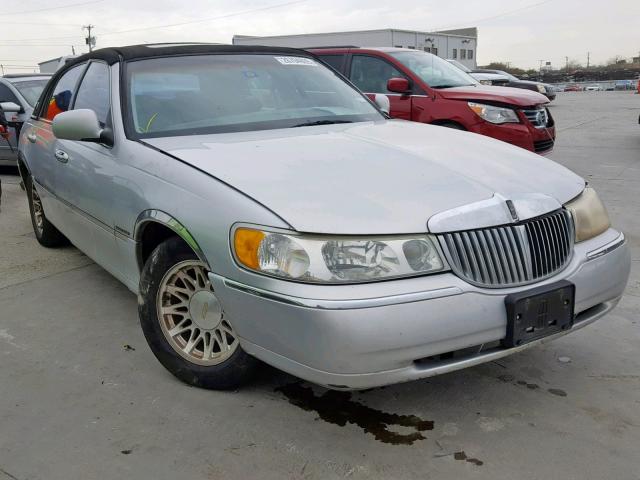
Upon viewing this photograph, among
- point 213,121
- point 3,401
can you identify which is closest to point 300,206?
point 213,121

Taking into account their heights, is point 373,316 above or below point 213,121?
below

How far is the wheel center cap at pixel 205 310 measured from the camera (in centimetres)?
289

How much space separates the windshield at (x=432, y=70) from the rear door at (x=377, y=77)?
0.19 metres

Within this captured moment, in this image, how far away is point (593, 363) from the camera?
325cm

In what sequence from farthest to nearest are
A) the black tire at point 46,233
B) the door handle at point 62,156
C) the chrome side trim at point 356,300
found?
1. the black tire at point 46,233
2. the door handle at point 62,156
3. the chrome side trim at point 356,300

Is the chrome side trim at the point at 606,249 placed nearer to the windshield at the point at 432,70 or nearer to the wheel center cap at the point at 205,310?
the wheel center cap at the point at 205,310

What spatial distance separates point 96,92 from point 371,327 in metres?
2.67

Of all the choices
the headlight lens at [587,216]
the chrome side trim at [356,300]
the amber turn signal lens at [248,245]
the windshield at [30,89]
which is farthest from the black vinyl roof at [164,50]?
the windshield at [30,89]

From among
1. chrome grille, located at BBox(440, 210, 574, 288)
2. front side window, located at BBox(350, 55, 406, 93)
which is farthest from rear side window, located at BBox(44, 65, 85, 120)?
front side window, located at BBox(350, 55, 406, 93)

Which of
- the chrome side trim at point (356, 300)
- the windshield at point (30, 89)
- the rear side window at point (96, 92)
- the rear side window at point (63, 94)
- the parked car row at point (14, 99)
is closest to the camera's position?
the chrome side trim at point (356, 300)

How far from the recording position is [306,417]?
279 centimetres

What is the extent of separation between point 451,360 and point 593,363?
116 centimetres

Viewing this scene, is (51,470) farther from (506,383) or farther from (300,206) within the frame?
(506,383)

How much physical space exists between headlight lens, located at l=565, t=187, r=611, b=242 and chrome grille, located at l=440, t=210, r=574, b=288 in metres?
0.16
